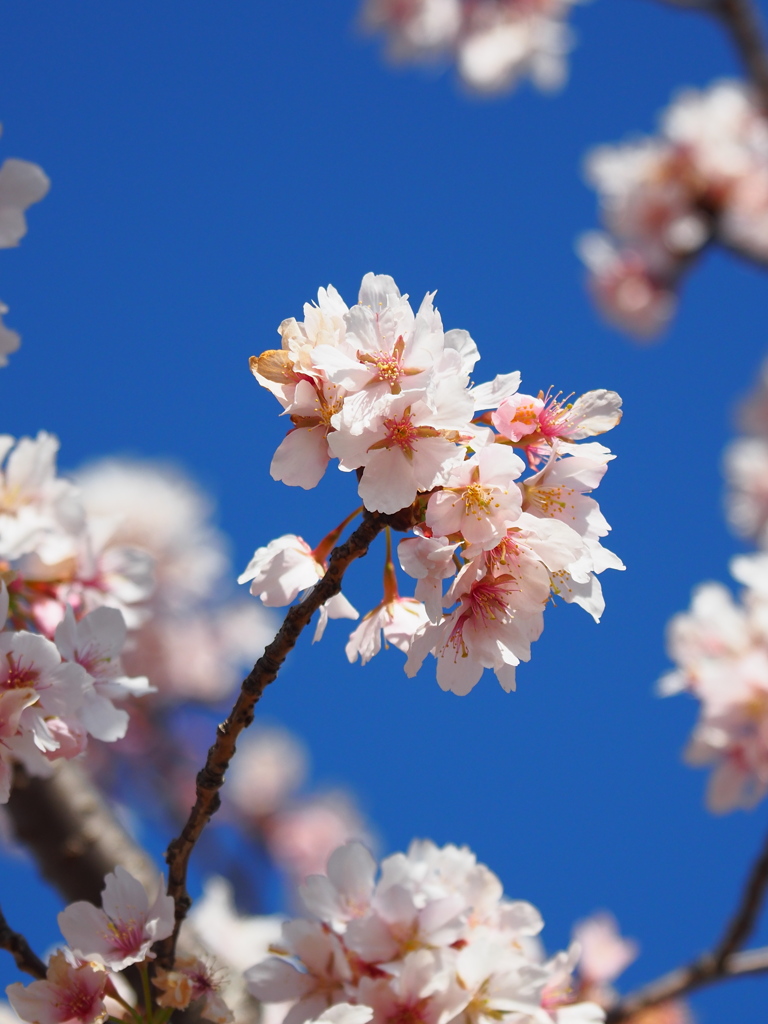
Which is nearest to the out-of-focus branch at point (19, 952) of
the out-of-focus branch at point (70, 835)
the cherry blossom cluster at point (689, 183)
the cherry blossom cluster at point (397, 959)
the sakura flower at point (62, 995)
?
the sakura flower at point (62, 995)

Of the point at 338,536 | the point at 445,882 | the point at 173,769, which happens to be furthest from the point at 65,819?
the point at 173,769

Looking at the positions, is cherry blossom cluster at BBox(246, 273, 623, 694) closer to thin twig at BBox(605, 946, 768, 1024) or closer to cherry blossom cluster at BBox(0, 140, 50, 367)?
cherry blossom cluster at BBox(0, 140, 50, 367)

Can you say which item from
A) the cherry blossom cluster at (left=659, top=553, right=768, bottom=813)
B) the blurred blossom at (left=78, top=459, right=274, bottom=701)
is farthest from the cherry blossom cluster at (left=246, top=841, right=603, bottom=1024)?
the blurred blossom at (left=78, top=459, right=274, bottom=701)

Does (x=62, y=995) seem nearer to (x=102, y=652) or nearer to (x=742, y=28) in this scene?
(x=102, y=652)

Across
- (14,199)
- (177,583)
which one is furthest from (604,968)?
(177,583)

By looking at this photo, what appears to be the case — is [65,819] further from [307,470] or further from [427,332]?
[427,332]

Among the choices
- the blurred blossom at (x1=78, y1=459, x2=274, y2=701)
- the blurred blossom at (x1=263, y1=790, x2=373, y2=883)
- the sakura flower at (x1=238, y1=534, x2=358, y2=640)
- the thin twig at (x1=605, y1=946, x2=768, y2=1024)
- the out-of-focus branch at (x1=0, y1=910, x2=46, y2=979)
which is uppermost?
the blurred blossom at (x1=78, y1=459, x2=274, y2=701)
